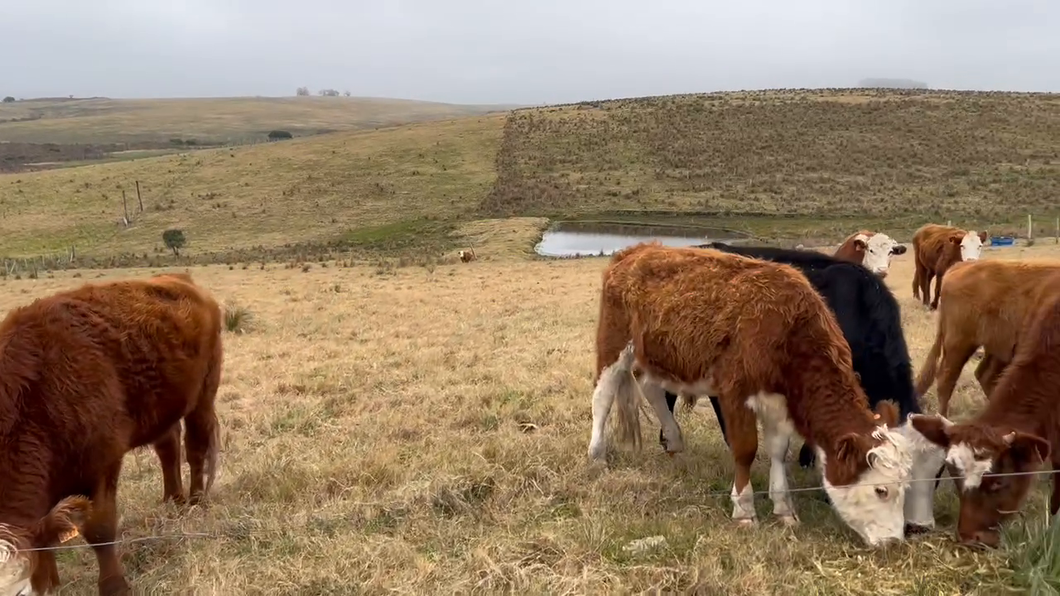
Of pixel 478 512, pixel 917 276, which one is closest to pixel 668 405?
pixel 478 512

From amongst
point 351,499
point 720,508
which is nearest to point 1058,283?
point 720,508

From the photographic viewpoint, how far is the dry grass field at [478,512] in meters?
4.32

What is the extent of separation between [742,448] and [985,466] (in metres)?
1.45

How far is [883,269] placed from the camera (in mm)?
12336

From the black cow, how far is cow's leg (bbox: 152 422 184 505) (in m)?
4.85

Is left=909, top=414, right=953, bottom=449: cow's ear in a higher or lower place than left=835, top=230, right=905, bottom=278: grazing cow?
higher

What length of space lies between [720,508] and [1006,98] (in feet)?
239

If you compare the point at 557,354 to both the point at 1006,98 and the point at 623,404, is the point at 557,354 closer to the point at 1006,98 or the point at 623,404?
the point at 623,404

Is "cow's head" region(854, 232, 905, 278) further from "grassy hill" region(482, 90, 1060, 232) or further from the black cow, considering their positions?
"grassy hill" region(482, 90, 1060, 232)

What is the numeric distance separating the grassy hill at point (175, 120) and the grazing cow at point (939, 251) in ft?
369

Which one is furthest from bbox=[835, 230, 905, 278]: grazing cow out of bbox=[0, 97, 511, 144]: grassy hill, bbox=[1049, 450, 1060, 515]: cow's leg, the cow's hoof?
bbox=[0, 97, 511, 144]: grassy hill

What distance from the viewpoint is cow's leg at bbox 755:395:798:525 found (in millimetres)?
5145

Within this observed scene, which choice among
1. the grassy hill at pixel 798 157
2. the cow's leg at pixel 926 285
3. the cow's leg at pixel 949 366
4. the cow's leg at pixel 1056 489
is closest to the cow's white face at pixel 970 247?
the cow's leg at pixel 926 285

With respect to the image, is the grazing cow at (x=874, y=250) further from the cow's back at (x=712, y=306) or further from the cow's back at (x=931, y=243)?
the cow's back at (x=712, y=306)
